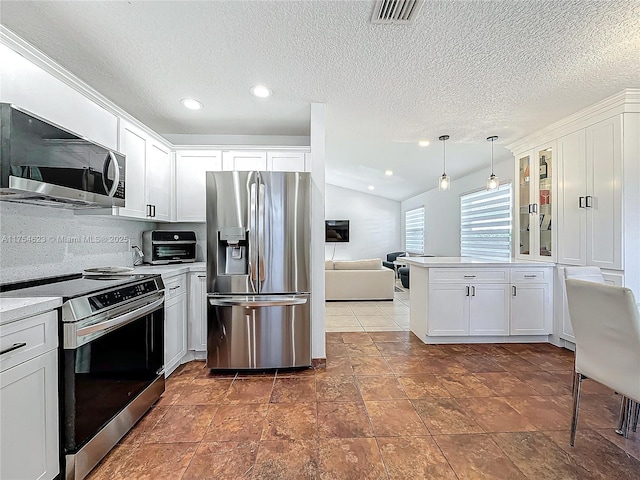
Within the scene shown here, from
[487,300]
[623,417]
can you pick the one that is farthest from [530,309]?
[623,417]

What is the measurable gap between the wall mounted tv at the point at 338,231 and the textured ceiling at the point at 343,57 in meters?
6.35

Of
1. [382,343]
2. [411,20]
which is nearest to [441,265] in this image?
[382,343]

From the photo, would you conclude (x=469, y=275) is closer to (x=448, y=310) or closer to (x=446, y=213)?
(x=448, y=310)

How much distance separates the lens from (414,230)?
9250mm

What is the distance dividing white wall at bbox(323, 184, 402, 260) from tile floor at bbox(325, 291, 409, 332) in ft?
13.3

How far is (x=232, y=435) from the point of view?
1887 mm

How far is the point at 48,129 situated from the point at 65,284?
2.85 ft

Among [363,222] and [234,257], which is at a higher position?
[363,222]

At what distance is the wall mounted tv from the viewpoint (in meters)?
9.73

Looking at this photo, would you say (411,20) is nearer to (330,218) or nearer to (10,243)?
(10,243)

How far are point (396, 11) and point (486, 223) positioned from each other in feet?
15.7

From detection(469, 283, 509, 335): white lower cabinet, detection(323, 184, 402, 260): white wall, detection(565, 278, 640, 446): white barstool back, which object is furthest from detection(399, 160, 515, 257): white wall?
detection(565, 278, 640, 446): white barstool back

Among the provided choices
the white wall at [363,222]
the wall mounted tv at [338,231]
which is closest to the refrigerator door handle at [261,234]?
the wall mounted tv at [338,231]

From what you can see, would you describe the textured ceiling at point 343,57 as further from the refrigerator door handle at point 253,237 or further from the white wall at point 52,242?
the white wall at point 52,242
